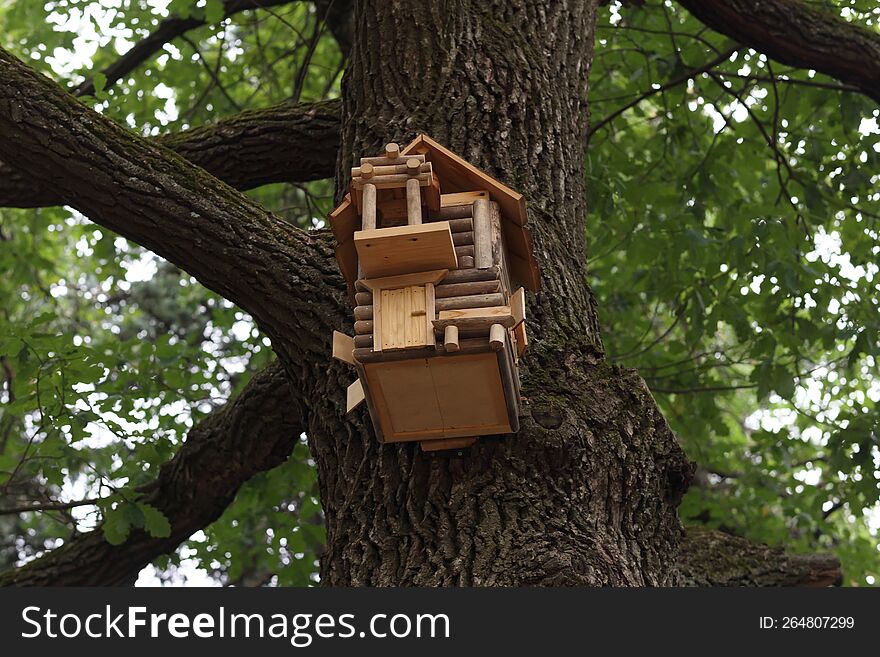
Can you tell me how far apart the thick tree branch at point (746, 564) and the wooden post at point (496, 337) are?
1783mm

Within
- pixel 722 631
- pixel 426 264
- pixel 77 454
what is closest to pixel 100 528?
pixel 77 454

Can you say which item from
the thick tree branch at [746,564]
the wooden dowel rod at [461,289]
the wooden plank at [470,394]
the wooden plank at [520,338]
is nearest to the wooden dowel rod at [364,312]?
the wooden dowel rod at [461,289]

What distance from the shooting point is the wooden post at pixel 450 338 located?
2.64m

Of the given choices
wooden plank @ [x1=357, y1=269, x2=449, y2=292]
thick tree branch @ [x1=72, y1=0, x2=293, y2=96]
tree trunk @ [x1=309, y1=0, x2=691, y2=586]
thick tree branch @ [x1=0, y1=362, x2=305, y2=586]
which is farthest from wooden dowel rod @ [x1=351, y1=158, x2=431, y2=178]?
thick tree branch @ [x1=72, y1=0, x2=293, y2=96]

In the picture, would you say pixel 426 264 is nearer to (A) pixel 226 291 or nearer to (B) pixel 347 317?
(B) pixel 347 317

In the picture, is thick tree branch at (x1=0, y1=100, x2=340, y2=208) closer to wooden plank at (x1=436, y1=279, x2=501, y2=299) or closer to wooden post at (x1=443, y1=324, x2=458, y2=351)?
wooden plank at (x1=436, y1=279, x2=501, y2=299)

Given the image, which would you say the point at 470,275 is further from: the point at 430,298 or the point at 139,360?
the point at 139,360

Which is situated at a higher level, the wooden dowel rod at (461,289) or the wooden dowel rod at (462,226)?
the wooden dowel rod at (462,226)

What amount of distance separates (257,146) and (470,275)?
6.15 feet

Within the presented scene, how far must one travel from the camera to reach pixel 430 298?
275 cm

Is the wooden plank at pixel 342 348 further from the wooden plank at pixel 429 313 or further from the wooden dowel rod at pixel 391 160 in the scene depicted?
the wooden dowel rod at pixel 391 160

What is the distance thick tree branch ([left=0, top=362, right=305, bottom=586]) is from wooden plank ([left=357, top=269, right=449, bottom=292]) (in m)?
1.64

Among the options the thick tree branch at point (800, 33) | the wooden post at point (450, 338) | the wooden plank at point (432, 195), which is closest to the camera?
the wooden post at point (450, 338)

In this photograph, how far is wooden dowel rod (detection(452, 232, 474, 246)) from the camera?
2.85m
